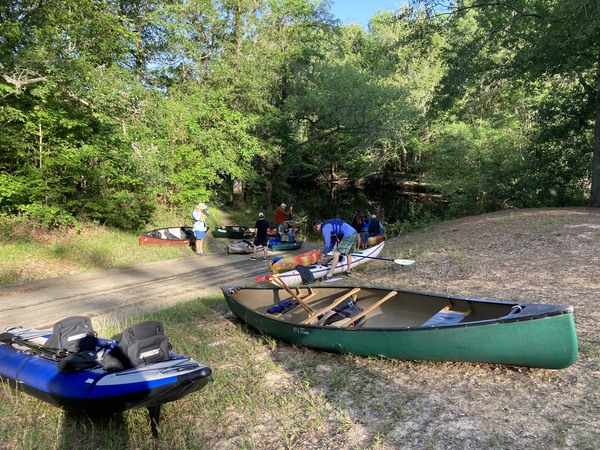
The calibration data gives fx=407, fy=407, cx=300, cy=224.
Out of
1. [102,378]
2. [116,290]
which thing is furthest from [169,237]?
[102,378]

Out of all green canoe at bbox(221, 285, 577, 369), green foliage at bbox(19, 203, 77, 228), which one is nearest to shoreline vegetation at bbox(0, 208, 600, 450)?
green canoe at bbox(221, 285, 577, 369)

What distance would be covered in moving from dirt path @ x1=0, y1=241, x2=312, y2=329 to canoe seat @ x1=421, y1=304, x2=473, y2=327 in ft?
18.0

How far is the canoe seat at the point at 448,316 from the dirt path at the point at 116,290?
549 cm

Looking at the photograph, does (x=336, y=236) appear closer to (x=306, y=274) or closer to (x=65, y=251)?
(x=306, y=274)

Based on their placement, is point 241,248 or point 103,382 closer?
point 103,382

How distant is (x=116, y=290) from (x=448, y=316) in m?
7.34

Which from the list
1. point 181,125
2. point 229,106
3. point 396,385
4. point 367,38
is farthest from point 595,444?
point 367,38

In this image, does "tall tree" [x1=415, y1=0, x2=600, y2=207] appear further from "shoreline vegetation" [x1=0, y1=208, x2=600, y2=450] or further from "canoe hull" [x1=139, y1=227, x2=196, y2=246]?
"canoe hull" [x1=139, y1=227, x2=196, y2=246]

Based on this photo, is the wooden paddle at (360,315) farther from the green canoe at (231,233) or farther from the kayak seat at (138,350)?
the green canoe at (231,233)

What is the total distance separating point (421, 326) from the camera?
4504 mm

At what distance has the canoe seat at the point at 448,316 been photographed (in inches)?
194

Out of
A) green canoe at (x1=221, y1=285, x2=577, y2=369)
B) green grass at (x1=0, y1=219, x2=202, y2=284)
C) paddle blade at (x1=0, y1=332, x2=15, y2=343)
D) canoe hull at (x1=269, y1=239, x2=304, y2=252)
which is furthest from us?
canoe hull at (x1=269, y1=239, x2=304, y2=252)

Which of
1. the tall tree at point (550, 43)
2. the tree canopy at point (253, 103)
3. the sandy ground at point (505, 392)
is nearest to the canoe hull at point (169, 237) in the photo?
the tree canopy at point (253, 103)

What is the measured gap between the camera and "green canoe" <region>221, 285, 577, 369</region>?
386cm
